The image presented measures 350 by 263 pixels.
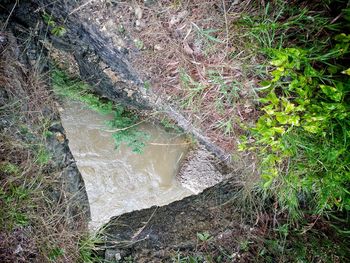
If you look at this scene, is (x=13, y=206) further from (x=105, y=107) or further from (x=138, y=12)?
(x=138, y=12)

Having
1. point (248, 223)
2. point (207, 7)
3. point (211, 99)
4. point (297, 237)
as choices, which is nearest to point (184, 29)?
point (207, 7)

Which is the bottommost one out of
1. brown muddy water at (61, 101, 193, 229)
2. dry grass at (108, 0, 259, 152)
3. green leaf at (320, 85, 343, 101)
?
brown muddy water at (61, 101, 193, 229)

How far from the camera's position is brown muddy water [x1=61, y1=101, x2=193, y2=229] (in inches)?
118

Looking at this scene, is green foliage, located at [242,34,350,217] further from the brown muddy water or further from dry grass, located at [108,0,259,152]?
the brown muddy water

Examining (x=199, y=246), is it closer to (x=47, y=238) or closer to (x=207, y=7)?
(x=47, y=238)

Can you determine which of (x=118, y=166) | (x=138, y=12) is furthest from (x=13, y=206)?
(x=138, y=12)

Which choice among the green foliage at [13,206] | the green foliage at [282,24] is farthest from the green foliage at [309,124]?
the green foliage at [13,206]

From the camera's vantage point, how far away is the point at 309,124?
2.02 m

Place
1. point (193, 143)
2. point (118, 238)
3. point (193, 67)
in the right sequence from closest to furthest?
1. point (193, 67)
2. point (118, 238)
3. point (193, 143)

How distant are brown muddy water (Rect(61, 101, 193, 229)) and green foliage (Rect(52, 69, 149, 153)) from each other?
13 cm

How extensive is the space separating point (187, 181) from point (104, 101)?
1.11m

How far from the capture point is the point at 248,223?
2.78 metres

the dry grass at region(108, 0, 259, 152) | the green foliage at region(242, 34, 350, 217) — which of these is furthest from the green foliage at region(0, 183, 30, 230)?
the green foliage at region(242, 34, 350, 217)

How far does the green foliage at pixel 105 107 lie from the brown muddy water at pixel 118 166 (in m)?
0.13
